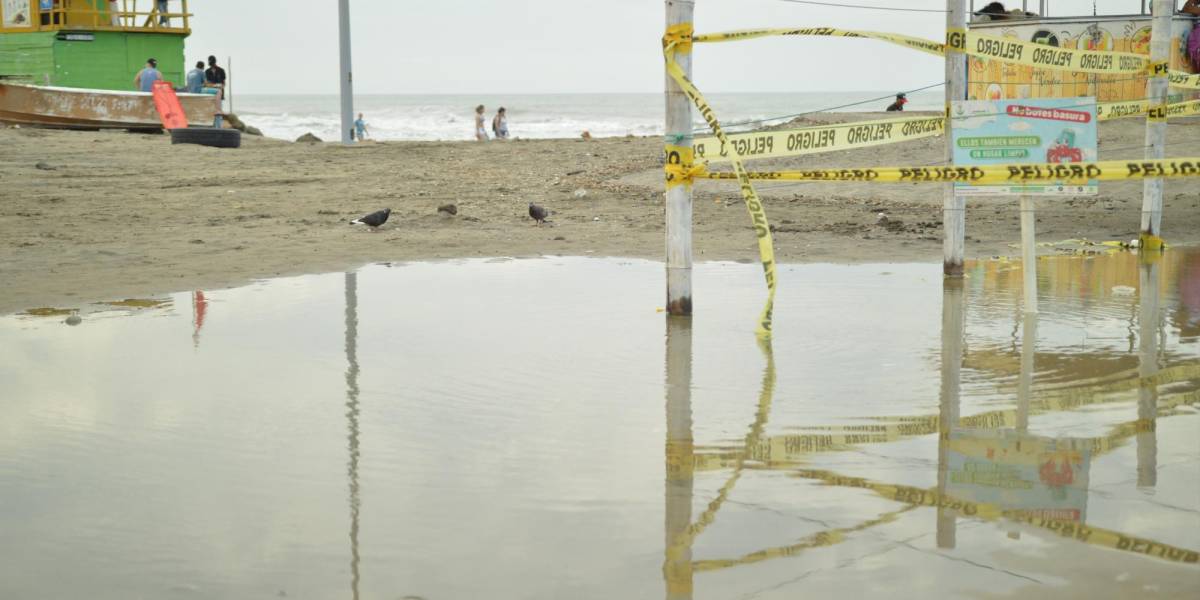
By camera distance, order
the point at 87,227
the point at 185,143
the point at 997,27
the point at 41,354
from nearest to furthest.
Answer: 1. the point at 41,354
2. the point at 87,227
3. the point at 185,143
4. the point at 997,27

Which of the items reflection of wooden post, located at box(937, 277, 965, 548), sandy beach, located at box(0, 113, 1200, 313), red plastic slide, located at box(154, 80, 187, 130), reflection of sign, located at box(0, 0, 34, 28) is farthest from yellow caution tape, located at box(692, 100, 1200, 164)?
reflection of sign, located at box(0, 0, 34, 28)

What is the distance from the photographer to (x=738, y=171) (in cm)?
788

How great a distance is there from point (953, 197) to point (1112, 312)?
1.88 metres

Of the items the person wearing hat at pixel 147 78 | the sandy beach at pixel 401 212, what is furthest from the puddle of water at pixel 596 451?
the person wearing hat at pixel 147 78

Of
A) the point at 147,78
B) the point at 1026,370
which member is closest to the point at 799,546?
the point at 1026,370

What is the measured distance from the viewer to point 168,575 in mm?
3725

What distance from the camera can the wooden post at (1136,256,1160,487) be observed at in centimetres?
485

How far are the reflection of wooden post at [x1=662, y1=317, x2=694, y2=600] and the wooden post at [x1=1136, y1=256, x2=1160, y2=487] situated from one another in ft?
5.86

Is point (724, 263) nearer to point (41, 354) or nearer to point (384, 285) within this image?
point (384, 285)

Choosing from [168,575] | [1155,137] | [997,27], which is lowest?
[168,575]

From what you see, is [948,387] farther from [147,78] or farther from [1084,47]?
[147,78]

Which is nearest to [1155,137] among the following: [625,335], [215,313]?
[625,335]

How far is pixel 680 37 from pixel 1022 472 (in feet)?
14.6

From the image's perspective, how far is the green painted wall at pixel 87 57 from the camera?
2870cm
